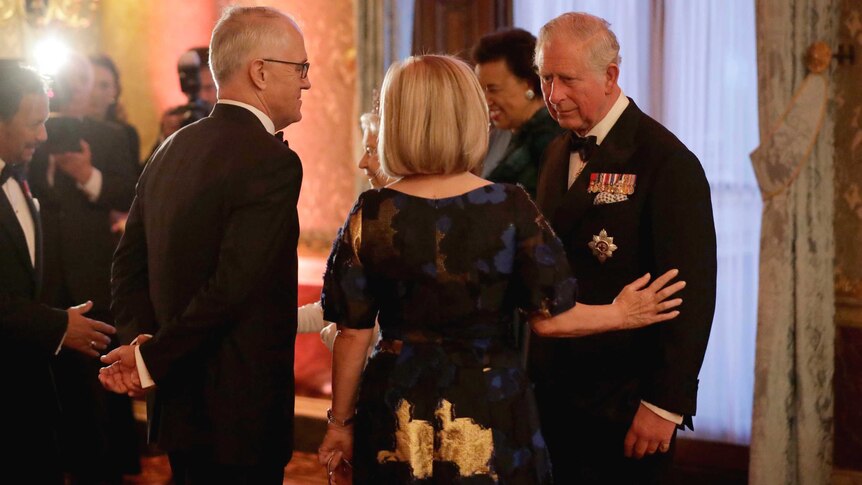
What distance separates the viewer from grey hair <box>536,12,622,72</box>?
7.98 feet

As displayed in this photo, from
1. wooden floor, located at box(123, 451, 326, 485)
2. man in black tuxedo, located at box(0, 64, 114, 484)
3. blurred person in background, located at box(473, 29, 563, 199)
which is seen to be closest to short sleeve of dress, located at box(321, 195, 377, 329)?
man in black tuxedo, located at box(0, 64, 114, 484)

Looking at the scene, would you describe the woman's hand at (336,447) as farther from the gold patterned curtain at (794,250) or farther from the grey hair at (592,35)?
the gold patterned curtain at (794,250)

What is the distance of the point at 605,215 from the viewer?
7.68ft

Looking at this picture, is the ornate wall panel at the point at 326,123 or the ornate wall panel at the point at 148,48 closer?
the ornate wall panel at the point at 326,123

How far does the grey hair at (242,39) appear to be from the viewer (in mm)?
2387

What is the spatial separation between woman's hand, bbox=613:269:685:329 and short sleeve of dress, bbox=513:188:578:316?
15 cm

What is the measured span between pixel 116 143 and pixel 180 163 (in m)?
2.61

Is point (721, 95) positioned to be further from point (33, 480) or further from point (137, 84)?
point (137, 84)

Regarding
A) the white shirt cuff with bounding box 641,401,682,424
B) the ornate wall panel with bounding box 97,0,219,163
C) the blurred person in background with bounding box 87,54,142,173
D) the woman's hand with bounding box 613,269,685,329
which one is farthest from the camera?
the ornate wall panel with bounding box 97,0,219,163

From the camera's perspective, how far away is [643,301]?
2.11 m

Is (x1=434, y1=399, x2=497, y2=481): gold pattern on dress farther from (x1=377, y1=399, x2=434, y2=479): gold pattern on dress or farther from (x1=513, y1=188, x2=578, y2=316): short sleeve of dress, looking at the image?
(x1=513, y1=188, x2=578, y2=316): short sleeve of dress

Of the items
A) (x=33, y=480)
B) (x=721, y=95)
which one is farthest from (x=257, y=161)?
(x=721, y=95)

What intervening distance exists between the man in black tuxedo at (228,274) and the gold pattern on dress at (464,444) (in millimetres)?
571

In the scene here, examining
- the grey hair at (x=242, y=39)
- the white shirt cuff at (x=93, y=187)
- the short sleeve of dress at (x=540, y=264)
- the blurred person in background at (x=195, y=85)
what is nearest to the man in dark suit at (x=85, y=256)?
the white shirt cuff at (x=93, y=187)
